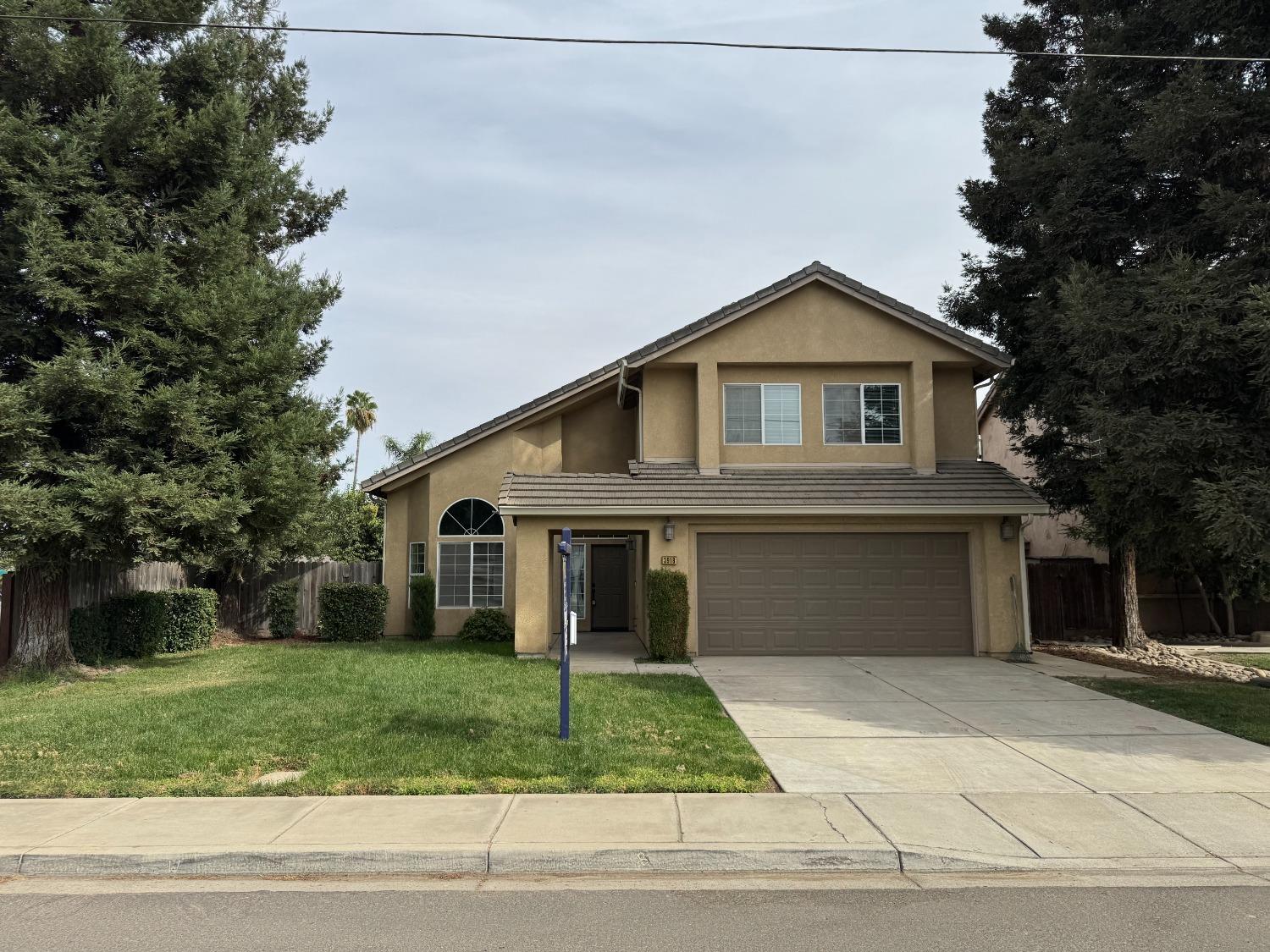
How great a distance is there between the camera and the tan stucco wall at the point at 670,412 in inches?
648

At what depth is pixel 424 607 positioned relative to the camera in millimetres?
18500

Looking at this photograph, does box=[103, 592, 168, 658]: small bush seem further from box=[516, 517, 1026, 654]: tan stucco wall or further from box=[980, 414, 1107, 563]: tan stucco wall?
box=[980, 414, 1107, 563]: tan stucco wall

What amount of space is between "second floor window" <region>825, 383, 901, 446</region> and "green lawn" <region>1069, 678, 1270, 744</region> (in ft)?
18.9

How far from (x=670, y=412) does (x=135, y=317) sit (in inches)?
360

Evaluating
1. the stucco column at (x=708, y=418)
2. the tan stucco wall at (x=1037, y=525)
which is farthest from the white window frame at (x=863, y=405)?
the tan stucco wall at (x=1037, y=525)

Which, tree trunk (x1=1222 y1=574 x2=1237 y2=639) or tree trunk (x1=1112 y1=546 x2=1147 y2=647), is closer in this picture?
tree trunk (x1=1112 y1=546 x2=1147 y2=647)

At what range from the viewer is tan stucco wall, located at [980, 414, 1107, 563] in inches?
862

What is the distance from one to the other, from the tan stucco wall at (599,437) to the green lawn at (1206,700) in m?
10.3

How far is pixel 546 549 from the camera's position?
15133 mm

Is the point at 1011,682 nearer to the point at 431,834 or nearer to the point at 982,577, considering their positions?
the point at 982,577

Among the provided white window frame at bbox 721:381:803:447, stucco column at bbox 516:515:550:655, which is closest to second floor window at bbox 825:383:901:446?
white window frame at bbox 721:381:803:447

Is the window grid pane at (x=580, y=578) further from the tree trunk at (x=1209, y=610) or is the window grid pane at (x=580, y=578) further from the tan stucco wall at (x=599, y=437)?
the tree trunk at (x=1209, y=610)

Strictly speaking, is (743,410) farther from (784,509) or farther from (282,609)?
(282,609)

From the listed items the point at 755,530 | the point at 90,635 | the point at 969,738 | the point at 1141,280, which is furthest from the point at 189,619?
the point at 1141,280
